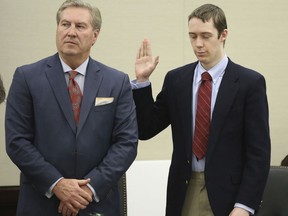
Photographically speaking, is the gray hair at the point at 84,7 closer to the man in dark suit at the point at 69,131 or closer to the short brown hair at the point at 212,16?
the man in dark suit at the point at 69,131

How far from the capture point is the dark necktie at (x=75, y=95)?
2.55 meters

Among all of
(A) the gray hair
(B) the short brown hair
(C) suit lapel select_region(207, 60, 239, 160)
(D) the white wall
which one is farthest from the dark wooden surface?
(B) the short brown hair

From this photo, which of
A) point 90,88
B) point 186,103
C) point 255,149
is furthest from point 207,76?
point 90,88

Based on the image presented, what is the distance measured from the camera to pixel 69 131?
8.19 ft

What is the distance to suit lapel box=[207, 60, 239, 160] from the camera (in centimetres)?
265

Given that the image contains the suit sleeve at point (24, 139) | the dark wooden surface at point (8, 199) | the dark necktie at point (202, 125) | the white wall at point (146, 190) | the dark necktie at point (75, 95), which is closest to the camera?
the suit sleeve at point (24, 139)

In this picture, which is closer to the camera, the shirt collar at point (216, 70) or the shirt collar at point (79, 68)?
the shirt collar at point (79, 68)

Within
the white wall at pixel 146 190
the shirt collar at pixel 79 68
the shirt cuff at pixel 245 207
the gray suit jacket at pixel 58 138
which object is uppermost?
the shirt collar at pixel 79 68

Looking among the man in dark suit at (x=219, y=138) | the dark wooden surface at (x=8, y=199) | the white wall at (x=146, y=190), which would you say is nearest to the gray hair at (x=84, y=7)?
the man in dark suit at (x=219, y=138)

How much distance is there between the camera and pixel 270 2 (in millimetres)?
4684

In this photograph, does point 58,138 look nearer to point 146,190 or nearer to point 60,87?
point 60,87

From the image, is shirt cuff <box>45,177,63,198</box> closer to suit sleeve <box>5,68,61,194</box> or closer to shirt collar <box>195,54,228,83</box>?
suit sleeve <box>5,68,61,194</box>

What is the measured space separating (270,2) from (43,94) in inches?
109

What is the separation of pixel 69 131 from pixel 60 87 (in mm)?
213
